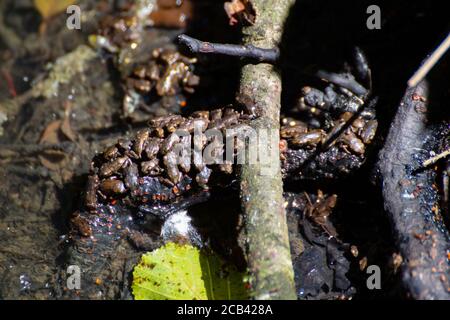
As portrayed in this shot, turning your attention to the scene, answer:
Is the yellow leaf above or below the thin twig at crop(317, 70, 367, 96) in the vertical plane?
above

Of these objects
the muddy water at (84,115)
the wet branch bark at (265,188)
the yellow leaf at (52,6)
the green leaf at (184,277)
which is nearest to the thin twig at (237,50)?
the wet branch bark at (265,188)

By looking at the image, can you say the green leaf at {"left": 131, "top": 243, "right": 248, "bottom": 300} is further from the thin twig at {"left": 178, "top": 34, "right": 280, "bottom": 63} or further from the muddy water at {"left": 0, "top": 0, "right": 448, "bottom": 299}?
the thin twig at {"left": 178, "top": 34, "right": 280, "bottom": 63}

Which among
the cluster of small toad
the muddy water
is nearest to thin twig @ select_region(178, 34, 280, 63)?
the muddy water

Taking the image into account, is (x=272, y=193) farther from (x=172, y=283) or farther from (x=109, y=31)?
(x=109, y=31)

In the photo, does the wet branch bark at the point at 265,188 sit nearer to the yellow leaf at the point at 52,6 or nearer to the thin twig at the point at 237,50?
the thin twig at the point at 237,50

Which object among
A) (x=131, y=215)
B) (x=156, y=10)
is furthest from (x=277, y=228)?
(x=156, y=10)

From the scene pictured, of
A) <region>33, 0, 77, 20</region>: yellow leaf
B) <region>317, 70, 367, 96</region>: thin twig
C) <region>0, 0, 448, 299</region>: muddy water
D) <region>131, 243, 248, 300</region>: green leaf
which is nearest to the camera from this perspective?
<region>131, 243, 248, 300</region>: green leaf
